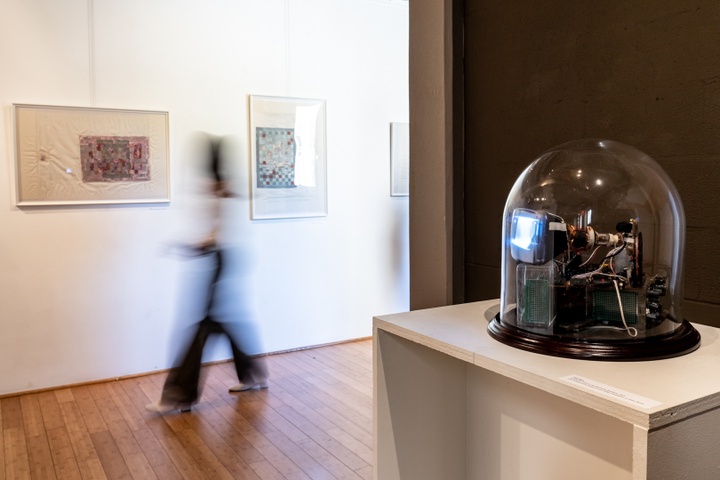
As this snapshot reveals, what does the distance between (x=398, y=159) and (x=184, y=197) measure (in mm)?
1924

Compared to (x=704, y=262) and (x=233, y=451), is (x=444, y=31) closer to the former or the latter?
(x=704, y=262)

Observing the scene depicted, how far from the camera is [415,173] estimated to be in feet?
6.59

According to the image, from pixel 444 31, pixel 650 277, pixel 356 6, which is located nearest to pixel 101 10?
pixel 356 6

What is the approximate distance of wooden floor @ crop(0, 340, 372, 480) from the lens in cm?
275

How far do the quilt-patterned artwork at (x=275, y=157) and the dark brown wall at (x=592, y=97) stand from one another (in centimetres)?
281

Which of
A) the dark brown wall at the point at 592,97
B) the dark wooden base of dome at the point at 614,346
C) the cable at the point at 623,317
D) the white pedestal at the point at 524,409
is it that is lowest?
the white pedestal at the point at 524,409

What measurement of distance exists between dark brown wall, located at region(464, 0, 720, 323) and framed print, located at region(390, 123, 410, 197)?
319 cm

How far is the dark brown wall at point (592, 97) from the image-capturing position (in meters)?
1.27

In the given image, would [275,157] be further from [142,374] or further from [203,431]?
[203,431]

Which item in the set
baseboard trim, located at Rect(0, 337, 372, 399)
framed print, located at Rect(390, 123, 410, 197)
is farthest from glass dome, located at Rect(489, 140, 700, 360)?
framed print, located at Rect(390, 123, 410, 197)

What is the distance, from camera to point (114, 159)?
3.97m

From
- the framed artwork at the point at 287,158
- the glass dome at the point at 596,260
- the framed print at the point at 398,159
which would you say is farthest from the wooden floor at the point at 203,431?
the glass dome at the point at 596,260

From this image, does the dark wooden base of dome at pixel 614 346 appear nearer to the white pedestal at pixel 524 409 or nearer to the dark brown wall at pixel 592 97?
the white pedestal at pixel 524 409

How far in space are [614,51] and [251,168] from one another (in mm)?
3369
